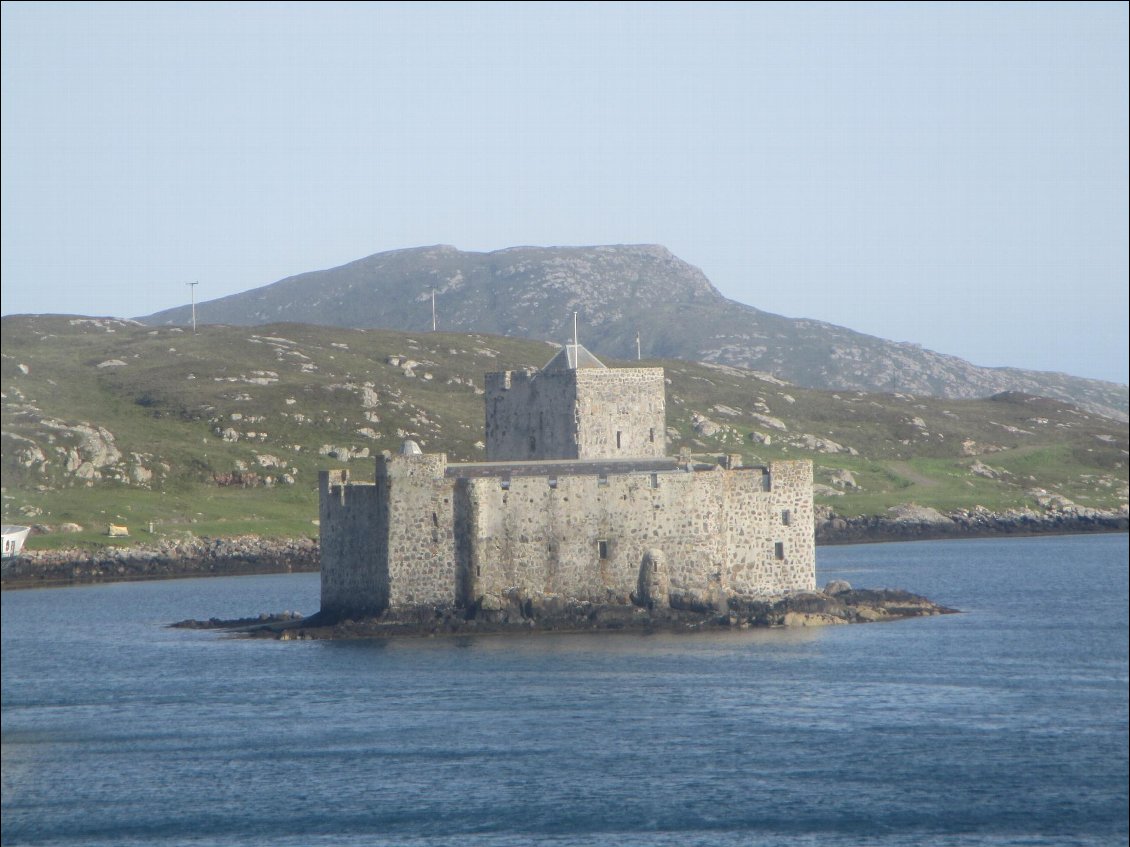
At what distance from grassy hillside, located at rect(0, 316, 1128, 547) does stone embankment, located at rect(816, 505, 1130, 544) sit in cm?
233

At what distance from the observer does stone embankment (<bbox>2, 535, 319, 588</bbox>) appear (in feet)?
221

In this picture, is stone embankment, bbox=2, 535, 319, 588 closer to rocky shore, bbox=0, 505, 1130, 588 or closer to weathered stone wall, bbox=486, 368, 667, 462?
rocky shore, bbox=0, 505, 1130, 588

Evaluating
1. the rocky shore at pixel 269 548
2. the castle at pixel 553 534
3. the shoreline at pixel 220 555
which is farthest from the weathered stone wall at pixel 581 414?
the rocky shore at pixel 269 548

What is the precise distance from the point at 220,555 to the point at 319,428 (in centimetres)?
2512

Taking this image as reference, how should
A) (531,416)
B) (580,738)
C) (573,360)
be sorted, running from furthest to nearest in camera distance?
(573,360), (531,416), (580,738)

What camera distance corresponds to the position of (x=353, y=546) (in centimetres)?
4491

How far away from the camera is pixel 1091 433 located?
5207 inches

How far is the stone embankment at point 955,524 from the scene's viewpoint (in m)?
91.2

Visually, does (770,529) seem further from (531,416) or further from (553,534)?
(531,416)

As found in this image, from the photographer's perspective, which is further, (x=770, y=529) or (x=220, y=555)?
(x=220, y=555)

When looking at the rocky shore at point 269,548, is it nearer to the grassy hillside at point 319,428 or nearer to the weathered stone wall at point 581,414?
the grassy hillside at point 319,428

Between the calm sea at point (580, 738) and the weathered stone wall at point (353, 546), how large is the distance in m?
2.17

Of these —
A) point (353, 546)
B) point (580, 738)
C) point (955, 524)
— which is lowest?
point (580, 738)

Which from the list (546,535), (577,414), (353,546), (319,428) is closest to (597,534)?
(546,535)
